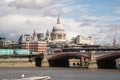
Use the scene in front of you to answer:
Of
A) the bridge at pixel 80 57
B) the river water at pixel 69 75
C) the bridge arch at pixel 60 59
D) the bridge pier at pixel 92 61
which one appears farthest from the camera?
the bridge arch at pixel 60 59

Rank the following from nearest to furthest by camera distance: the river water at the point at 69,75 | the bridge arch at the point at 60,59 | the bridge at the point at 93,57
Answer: the river water at the point at 69,75 → the bridge at the point at 93,57 → the bridge arch at the point at 60,59

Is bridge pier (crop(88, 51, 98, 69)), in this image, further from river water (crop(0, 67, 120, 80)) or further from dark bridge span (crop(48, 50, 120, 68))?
river water (crop(0, 67, 120, 80))

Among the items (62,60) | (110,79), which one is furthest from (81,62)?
(110,79)

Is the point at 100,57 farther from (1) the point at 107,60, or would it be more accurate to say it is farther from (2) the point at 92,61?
(1) the point at 107,60

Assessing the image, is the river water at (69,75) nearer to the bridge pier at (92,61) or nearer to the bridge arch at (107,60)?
the bridge arch at (107,60)

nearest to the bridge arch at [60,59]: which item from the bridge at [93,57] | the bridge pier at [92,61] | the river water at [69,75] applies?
the bridge at [93,57]

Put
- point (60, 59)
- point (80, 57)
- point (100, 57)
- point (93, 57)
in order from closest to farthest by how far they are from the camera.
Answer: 1. point (100, 57)
2. point (93, 57)
3. point (80, 57)
4. point (60, 59)

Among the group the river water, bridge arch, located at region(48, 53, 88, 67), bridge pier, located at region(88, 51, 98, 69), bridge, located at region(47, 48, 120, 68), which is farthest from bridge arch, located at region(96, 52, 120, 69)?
the river water

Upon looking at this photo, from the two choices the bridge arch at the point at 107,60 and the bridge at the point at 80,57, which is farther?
the bridge at the point at 80,57

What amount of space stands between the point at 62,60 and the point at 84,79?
270 feet

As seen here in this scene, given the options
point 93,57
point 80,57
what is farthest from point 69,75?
point 80,57

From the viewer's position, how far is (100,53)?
14325 centimetres

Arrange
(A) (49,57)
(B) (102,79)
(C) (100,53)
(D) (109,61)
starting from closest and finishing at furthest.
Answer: (B) (102,79) → (C) (100,53) → (D) (109,61) → (A) (49,57)

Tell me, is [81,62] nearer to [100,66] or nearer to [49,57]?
[49,57]
